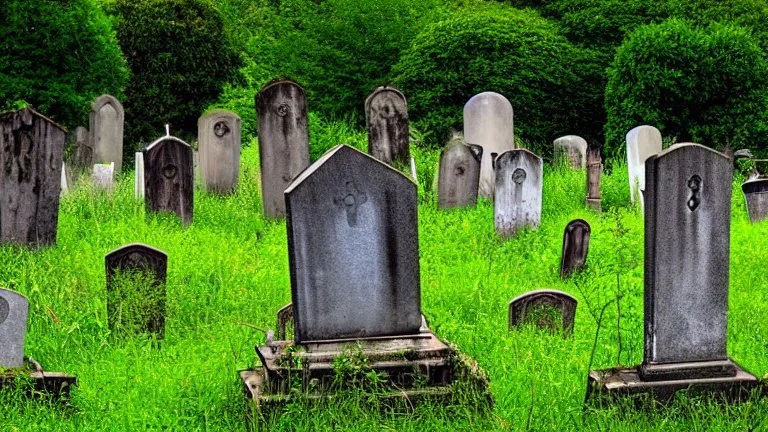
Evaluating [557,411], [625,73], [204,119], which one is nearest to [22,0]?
[204,119]

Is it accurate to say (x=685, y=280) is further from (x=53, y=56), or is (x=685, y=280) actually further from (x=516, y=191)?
(x=53, y=56)

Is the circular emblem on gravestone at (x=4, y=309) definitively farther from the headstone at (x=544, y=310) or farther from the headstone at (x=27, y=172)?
the headstone at (x=27, y=172)

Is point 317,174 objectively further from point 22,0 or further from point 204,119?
point 22,0

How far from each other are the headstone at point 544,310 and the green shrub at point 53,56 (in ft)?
41.6

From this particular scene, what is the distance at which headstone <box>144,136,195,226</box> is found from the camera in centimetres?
1077

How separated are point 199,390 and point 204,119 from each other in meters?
8.32

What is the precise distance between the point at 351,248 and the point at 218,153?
838cm

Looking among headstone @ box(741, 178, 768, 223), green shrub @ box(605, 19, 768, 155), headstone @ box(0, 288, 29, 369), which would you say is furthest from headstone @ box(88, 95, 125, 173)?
headstone @ box(0, 288, 29, 369)

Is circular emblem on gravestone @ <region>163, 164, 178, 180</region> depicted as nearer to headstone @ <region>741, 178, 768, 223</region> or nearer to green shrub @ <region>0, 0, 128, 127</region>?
headstone @ <region>741, 178, 768, 223</region>

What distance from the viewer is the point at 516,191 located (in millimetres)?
11266

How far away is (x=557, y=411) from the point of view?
549 centimetres

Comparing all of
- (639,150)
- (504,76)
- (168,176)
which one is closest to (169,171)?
(168,176)

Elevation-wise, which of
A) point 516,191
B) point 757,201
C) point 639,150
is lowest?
point 757,201

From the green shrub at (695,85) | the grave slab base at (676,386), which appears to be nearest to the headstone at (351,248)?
the grave slab base at (676,386)
